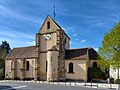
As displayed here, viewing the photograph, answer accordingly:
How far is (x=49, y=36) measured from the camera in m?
42.2

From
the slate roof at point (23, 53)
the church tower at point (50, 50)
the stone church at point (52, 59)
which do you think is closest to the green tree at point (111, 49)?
the stone church at point (52, 59)

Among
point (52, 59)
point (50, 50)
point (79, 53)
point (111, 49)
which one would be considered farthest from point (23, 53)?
point (111, 49)

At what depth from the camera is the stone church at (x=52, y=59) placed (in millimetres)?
38503

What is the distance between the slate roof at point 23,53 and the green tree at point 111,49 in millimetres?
18696

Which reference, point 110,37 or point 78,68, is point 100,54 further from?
point 78,68

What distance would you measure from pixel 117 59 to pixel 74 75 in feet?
37.8

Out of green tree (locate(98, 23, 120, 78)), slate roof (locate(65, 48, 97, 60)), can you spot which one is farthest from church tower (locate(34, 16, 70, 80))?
green tree (locate(98, 23, 120, 78))

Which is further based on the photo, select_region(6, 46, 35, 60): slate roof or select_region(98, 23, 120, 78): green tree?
select_region(6, 46, 35, 60): slate roof

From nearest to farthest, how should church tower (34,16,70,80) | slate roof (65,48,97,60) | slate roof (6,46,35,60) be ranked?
1. slate roof (65,48,97,60)
2. church tower (34,16,70,80)
3. slate roof (6,46,35,60)

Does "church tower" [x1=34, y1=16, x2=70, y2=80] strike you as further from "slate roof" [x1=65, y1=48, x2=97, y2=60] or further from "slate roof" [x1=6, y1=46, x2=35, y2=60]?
"slate roof" [x1=6, y1=46, x2=35, y2=60]

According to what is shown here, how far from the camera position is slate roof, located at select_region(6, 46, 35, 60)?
4662 cm

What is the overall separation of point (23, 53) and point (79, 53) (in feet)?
50.3

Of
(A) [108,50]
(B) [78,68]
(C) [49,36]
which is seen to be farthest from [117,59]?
(C) [49,36]

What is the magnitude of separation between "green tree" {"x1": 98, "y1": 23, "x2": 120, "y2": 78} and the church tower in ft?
32.5
